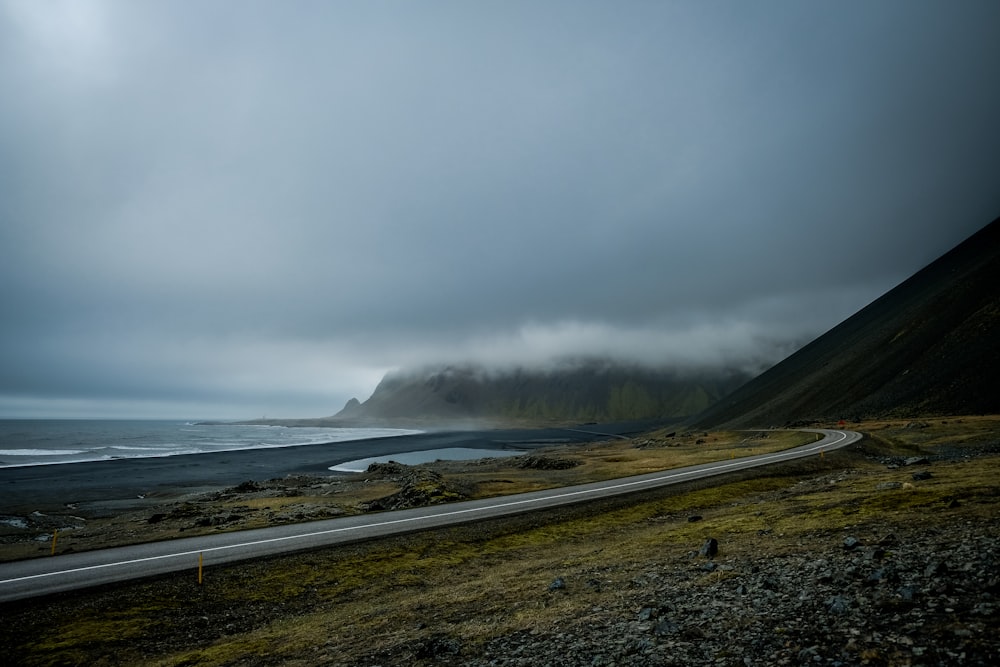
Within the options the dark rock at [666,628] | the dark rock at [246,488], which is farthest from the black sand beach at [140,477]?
the dark rock at [666,628]

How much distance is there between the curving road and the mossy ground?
1462 millimetres

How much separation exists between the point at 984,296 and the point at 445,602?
17604cm

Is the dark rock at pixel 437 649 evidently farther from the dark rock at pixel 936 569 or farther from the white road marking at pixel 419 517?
the white road marking at pixel 419 517

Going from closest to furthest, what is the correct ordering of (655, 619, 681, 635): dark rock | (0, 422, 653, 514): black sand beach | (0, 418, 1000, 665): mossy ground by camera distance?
1. (655, 619, 681, 635): dark rock
2. (0, 418, 1000, 665): mossy ground
3. (0, 422, 653, 514): black sand beach

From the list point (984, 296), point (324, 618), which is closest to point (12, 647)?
point (324, 618)

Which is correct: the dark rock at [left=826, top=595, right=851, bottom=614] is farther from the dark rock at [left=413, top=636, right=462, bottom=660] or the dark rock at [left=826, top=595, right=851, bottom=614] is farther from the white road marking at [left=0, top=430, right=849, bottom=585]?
the white road marking at [left=0, top=430, right=849, bottom=585]

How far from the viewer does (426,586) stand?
2030 cm

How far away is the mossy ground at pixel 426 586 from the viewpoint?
579 inches

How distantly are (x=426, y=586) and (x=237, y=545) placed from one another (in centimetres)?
1130

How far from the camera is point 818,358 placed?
183 metres

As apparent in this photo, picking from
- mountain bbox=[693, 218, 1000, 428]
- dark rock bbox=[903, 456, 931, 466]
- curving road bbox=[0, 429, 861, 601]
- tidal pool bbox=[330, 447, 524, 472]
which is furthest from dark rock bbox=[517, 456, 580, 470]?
mountain bbox=[693, 218, 1000, 428]

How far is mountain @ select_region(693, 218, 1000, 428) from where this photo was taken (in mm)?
101812

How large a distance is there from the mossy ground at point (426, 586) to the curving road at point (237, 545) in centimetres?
146

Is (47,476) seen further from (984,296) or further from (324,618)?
(984,296)
